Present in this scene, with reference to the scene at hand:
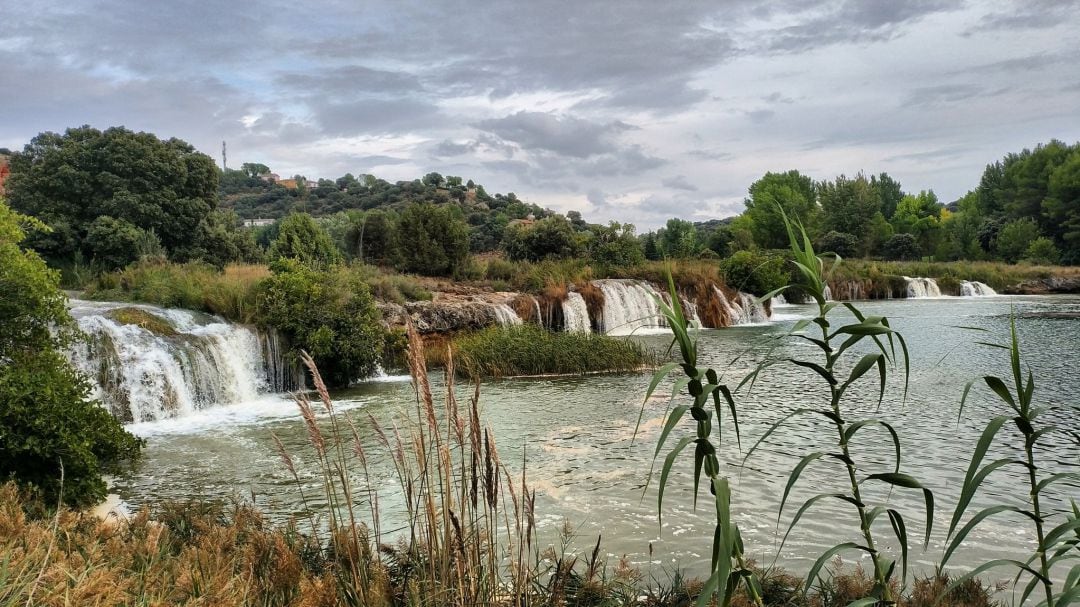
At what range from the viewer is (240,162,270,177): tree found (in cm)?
9853

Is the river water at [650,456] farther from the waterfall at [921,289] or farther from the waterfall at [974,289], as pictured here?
the waterfall at [974,289]

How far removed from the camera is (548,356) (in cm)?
1459

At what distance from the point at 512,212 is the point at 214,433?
56482 mm

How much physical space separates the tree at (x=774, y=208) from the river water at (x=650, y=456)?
43.9 meters

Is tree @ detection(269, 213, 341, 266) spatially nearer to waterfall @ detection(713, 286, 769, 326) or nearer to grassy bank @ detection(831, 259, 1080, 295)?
waterfall @ detection(713, 286, 769, 326)

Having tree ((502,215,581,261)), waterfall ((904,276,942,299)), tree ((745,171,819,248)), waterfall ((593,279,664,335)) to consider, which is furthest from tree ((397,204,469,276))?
tree ((745,171,819,248))

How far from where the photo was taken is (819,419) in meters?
9.87

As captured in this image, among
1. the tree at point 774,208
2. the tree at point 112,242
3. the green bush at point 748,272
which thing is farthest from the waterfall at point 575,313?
the tree at point 774,208

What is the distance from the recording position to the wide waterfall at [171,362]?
11008 millimetres

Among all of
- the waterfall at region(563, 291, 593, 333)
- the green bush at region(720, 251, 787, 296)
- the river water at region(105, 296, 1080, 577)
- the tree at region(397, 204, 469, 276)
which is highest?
the tree at region(397, 204, 469, 276)

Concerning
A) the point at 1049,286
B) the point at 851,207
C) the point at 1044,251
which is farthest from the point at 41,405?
the point at 851,207

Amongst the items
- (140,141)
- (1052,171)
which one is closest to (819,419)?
(140,141)

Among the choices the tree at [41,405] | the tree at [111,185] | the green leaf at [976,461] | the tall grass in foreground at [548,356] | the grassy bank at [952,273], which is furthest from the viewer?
the grassy bank at [952,273]

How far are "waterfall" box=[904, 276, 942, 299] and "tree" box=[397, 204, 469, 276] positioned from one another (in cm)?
2680
